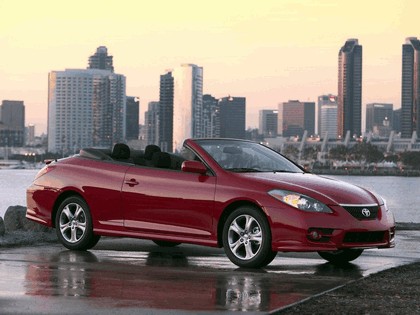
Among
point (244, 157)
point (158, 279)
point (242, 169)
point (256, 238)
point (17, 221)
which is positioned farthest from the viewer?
point (17, 221)

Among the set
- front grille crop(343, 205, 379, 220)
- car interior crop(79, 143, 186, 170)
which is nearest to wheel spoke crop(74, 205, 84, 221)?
car interior crop(79, 143, 186, 170)

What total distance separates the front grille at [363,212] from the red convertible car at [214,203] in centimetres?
1

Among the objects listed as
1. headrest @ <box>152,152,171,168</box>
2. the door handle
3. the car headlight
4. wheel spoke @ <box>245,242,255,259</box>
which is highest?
headrest @ <box>152,152,171,168</box>

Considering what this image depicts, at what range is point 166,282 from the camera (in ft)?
32.1

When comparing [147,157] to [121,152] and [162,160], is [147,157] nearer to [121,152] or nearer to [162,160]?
[121,152]

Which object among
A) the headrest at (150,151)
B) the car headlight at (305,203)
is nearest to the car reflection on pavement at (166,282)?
the car headlight at (305,203)

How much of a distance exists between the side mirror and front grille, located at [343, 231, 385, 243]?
1749 millimetres

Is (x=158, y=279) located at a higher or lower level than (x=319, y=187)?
lower

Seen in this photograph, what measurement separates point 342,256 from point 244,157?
62.9 inches

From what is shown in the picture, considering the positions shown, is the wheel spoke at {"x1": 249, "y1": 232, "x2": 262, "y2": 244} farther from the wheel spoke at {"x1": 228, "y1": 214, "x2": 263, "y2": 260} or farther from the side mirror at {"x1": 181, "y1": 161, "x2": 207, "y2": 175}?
the side mirror at {"x1": 181, "y1": 161, "x2": 207, "y2": 175}

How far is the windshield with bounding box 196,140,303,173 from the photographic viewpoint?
1212 cm

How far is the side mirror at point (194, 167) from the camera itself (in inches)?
465

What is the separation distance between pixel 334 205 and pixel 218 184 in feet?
4.29

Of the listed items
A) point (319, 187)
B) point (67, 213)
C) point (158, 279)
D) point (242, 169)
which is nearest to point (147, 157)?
point (67, 213)
